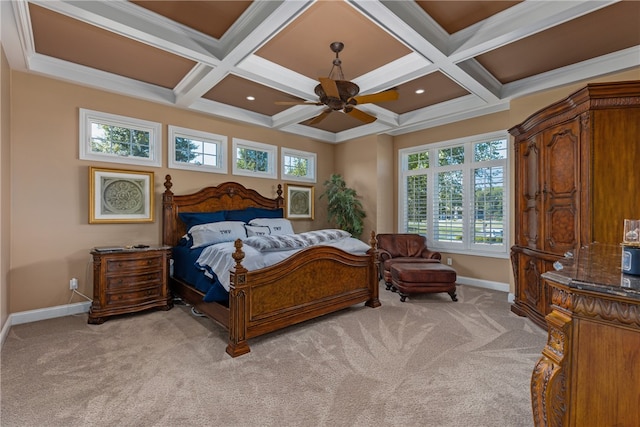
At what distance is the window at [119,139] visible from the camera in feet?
12.4

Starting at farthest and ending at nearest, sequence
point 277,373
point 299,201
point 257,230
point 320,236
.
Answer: point 299,201 < point 257,230 < point 320,236 < point 277,373

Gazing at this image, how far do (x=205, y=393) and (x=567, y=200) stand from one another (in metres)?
3.69

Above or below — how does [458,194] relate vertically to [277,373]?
above

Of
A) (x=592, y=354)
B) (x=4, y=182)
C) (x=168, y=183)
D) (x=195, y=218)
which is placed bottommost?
(x=592, y=354)

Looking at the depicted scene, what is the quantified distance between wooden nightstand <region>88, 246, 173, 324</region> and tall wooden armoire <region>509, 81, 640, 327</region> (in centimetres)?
449

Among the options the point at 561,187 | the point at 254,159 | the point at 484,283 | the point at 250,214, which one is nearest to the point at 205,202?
the point at 250,214

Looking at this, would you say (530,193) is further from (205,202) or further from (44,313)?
(44,313)

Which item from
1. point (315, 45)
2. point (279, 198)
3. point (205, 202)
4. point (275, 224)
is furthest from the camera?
→ point (279, 198)

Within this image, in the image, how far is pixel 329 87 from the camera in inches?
113

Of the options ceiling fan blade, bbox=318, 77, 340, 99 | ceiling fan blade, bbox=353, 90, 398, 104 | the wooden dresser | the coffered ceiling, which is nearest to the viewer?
the wooden dresser

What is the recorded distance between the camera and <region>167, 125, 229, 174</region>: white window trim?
4469mm

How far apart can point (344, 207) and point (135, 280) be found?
3691 mm

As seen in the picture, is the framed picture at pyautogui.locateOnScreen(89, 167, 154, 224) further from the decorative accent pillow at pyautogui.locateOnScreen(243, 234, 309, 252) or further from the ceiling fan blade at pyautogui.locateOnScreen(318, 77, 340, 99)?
the ceiling fan blade at pyautogui.locateOnScreen(318, 77, 340, 99)

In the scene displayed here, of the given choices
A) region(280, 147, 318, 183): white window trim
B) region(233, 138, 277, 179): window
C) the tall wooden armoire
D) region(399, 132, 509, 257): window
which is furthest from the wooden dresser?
region(280, 147, 318, 183): white window trim
